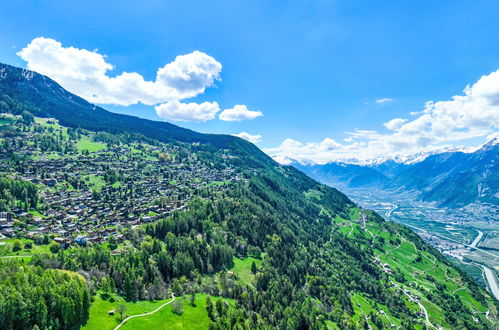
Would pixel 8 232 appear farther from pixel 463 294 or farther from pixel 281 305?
pixel 463 294

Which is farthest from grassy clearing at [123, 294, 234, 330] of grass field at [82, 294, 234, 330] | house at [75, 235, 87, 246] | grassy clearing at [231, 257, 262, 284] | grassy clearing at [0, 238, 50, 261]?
house at [75, 235, 87, 246]

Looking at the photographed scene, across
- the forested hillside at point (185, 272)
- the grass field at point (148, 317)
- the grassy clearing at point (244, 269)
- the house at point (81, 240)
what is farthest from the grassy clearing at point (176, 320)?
the house at point (81, 240)

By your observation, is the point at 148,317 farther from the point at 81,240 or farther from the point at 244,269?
the point at 244,269

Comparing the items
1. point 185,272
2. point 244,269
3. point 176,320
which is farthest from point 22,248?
point 244,269

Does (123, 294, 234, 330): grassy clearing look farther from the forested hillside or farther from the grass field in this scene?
the forested hillside

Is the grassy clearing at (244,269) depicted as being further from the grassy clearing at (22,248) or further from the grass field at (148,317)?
the grassy clearing at (22,248)

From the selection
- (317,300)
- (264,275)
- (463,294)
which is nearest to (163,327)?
(264,275)

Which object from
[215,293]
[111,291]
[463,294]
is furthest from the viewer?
[463,294]
